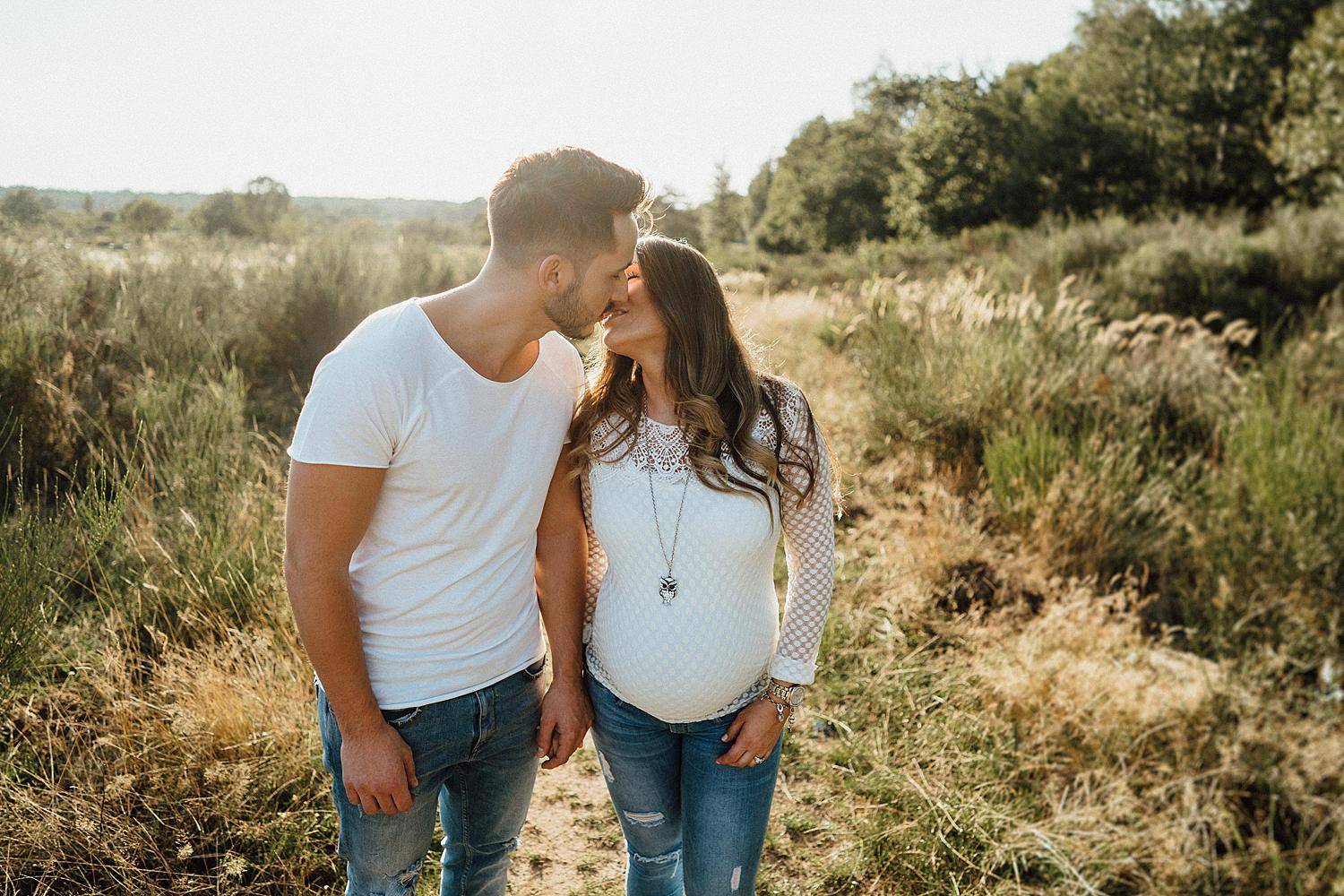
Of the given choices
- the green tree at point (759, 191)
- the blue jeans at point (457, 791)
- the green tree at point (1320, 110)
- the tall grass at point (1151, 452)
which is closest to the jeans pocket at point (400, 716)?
the blue jeans at point (457, 791)

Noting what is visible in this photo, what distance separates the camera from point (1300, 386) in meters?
6.61

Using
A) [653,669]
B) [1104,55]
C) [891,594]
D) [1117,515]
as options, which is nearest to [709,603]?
[653,669]

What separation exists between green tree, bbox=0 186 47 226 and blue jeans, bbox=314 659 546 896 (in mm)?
6191

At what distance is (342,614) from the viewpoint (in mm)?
1517

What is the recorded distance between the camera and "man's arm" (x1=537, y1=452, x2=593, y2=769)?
75.6 inches

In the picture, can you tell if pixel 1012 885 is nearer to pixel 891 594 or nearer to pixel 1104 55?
pixel 891 594

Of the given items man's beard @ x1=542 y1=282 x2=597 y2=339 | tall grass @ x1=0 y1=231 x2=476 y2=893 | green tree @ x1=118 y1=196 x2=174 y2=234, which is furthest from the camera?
green tree @ x1=118 y1=196 x2=174 y2=234

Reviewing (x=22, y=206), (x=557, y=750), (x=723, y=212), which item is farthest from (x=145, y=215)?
(x=723, y=212)

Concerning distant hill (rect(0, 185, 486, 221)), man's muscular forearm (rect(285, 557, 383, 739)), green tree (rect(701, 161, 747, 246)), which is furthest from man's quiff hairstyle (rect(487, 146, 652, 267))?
green tree (rect(701, 161, 747, 246))

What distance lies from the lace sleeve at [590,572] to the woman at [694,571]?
0.13ft

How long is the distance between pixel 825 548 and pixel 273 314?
633cm

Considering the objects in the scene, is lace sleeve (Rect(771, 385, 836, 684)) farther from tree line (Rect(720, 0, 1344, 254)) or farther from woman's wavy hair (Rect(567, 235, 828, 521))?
tree line (Rect(720, 0, 1344, 254))

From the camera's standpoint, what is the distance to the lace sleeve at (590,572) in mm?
2049

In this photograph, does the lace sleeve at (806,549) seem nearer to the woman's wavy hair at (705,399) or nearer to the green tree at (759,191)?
the woman's wavy hair at (705,399)
